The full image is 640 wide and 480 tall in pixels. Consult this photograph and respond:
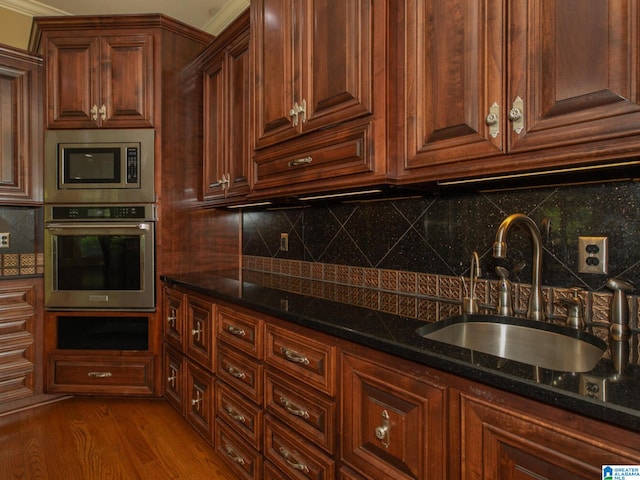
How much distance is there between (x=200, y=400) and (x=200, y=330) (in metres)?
0.38

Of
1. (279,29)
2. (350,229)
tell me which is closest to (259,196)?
(350,229)

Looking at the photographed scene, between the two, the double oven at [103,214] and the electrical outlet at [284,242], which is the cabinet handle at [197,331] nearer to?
the double oven at [103,214]

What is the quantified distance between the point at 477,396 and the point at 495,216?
778mm

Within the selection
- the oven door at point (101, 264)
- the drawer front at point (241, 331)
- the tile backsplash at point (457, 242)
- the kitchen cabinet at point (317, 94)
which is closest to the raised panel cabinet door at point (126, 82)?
the oven door at point (101, 264)

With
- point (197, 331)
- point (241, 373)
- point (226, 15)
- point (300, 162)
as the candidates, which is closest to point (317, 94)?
point (300, 162)

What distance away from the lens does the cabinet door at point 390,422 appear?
2.91ft

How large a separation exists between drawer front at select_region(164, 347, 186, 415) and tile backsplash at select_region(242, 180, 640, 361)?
812mm

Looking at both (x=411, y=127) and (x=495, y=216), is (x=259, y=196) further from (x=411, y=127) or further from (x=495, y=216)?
(x=495, y=216)

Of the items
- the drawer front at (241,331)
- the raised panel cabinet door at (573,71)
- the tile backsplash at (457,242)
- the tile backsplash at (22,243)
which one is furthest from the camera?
the tile backsplash at (22,243)

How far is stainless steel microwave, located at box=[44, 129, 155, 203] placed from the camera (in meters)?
2.37

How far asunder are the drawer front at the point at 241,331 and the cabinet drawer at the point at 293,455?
28 centimetres

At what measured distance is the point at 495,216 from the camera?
4.49 feet

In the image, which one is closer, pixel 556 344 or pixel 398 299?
pixel 556 344

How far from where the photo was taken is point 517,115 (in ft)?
3.17
